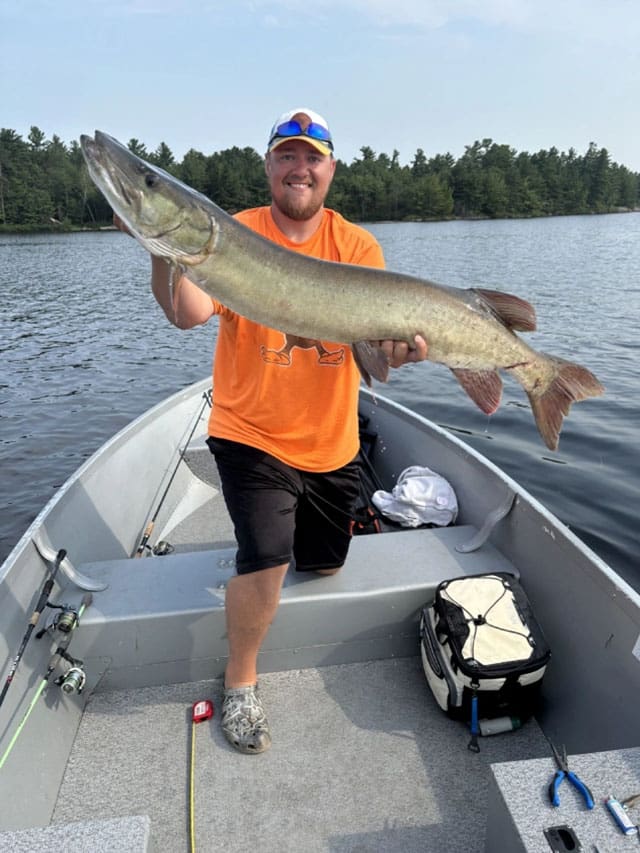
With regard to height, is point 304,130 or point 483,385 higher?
point 304,130

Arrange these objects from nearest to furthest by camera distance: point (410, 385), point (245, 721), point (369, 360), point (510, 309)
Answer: point (369, 360), point (510, 309), point (245, 721), point (410, 385)

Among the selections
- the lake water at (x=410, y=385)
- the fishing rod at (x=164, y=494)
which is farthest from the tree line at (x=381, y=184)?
the fishing rod at (x=164, y=494)

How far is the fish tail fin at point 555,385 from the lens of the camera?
9.18 feet

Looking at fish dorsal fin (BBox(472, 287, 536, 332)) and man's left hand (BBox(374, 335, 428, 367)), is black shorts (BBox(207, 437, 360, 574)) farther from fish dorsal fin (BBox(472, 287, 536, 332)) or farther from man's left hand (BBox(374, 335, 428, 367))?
fish dorsal fin (BBox(472, 287, 536, 332))

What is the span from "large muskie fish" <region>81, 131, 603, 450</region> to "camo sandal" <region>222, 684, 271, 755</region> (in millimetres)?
1712

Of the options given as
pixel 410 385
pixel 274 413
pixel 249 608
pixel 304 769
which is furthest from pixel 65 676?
pixel 410 385

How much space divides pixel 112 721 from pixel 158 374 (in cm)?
1163

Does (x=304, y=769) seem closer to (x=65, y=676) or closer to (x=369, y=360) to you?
(x=65, y=676)

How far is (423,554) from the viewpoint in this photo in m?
3.67

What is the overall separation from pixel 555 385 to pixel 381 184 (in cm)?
Answer: 10135

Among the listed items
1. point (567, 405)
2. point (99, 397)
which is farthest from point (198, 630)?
point (99, 397)

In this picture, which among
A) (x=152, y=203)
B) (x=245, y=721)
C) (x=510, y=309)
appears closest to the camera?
(x=152, y=203)

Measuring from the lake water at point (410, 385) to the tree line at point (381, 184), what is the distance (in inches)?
1604

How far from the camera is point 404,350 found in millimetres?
2672
